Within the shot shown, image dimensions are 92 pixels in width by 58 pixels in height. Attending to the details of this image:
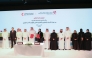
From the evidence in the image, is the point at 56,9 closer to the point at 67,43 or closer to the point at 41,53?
the point at 67,43

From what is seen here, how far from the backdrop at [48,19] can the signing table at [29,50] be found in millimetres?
2626

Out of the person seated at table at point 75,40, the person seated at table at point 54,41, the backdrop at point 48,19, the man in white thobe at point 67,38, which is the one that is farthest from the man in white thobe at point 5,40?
the person seated at table at point 75,40

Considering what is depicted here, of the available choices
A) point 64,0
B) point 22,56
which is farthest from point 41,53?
point 64,0

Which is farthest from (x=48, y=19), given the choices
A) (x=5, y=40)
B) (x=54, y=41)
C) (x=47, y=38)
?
(x=5, y=40)

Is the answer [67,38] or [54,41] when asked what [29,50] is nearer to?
[54,41]

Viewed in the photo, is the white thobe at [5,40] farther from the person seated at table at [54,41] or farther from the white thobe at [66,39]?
the white thobe at [66,39]

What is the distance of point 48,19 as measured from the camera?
8.23 m

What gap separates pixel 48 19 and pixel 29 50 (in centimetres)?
293

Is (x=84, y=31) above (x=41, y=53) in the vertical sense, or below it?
above

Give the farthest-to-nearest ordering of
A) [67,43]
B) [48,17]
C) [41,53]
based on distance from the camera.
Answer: [48,17] < [67,43] < [41,53]

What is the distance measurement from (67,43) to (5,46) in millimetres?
3378

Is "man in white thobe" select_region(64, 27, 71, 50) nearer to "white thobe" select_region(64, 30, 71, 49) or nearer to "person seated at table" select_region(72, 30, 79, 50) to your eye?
"white thobe" select_region(64, 30, 71, 49)

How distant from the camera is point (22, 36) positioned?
8.21m

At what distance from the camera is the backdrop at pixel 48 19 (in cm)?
794
